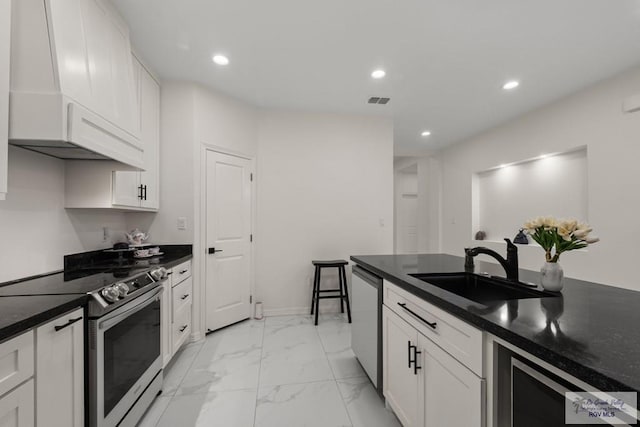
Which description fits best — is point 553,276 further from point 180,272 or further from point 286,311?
point 286,311

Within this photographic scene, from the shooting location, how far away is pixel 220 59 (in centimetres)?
257

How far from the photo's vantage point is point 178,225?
284 centimetres

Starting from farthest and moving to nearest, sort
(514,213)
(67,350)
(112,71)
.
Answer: (514,213) < (112,71) < (67,350)

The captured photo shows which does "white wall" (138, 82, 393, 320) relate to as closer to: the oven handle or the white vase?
the oven handle

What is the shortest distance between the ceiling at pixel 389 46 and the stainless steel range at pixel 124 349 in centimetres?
196

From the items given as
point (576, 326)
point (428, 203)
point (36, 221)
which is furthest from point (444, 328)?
point (428, 203)

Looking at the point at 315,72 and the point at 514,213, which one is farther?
the point at 514,213

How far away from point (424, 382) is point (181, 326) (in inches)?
83.8

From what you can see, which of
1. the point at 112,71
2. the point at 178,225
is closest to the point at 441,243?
the point at 178,225

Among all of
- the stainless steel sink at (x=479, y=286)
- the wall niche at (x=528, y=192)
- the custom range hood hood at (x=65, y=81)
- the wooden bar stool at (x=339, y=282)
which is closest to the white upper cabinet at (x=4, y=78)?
the custom range hood hood at (x=65, y=81)

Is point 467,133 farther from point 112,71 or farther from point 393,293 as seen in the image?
point 112,71

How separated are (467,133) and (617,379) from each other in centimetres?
517

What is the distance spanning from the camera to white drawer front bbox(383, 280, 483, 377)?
968 millimetres

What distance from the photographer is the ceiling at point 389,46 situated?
6.48 feet
